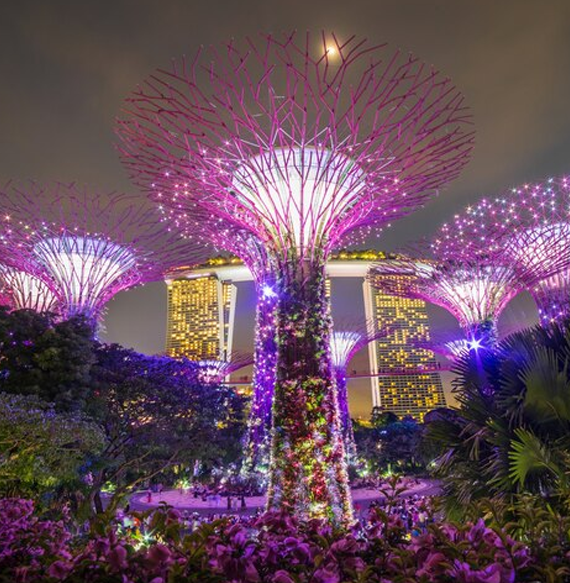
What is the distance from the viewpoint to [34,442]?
933cm

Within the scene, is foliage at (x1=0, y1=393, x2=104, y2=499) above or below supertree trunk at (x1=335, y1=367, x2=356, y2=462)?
below

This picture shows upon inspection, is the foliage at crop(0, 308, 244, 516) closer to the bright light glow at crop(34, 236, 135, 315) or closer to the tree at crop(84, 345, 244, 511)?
the tree at crop(84, 345, 244, 511)

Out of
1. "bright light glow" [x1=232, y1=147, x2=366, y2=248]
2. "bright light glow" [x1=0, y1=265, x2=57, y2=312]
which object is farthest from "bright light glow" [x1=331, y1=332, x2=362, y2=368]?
"bright light glow" [x1=232, y1=147, x2=366, y2=248]

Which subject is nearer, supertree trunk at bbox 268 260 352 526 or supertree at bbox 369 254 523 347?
supertree trunk at bbox 268 260 352 526

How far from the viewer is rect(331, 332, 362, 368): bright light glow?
3497 centimetres

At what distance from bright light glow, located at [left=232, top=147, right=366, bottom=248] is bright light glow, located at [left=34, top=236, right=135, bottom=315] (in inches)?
409

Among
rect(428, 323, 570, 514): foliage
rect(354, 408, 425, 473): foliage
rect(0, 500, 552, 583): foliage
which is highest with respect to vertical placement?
rect(354, 408, 425, 473): foliage

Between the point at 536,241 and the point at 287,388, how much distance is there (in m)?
17.5

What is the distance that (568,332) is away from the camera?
5.55 m

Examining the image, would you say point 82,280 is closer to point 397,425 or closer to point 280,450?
point 280,450

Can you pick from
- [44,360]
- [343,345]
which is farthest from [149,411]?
[343,345]

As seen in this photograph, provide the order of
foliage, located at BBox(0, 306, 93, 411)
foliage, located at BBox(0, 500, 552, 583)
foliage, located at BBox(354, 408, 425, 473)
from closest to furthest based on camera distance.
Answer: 1. foliage, located at BBox(0, 500, 552, 583)
2. foliage, located at BBox(0, 306, 93, 411)
3. foliage, located at BBox(354, 408, 425, 473)

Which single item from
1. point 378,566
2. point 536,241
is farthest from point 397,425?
point 378,566

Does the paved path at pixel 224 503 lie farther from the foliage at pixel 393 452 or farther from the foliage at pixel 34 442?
the foliage at pixel 34 442
